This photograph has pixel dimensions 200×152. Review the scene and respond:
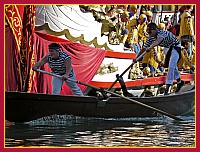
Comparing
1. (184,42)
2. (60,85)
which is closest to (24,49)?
(60,85)

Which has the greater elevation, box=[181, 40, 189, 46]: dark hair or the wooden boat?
box=[181, 40, 189, 46]: dark hair

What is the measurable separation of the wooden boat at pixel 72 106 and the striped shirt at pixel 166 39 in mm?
691

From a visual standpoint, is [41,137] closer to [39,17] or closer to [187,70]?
[39,17]

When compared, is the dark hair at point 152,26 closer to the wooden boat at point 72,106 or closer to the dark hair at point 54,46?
the wooden boat at point 72,106

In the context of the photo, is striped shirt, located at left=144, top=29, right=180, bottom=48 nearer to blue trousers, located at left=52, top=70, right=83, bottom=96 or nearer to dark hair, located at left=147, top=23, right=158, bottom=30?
dark hair, located at left=147, top=23, right=158, bottom=30

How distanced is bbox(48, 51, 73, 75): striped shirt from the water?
0.56m

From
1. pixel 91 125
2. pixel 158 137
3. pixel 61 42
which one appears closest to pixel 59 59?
pixel 61 42

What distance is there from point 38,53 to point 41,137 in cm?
124

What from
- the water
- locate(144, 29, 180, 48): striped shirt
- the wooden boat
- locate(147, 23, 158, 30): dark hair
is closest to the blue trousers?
the wooden boat

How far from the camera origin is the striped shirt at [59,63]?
10.5 metres

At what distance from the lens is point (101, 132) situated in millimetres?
10031

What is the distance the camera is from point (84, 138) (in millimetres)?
9672

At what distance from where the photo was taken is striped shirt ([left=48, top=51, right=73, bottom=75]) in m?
10.5

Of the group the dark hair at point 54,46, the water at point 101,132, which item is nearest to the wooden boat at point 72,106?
the water at point 101,132
